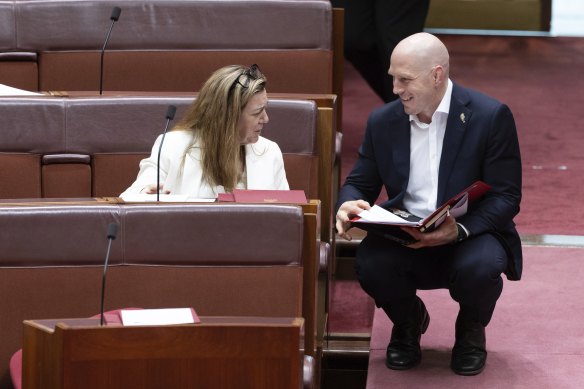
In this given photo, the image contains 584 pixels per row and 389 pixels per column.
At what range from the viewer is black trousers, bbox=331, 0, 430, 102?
79.6 inches

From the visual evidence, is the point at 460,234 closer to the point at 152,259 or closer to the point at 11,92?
the point at 152,259

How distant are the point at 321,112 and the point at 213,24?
0.29m

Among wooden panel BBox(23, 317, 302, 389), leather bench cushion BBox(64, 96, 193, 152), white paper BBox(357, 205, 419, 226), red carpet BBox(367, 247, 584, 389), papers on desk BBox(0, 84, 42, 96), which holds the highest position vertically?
papers on desk BBox(0, 84, 42, 96)

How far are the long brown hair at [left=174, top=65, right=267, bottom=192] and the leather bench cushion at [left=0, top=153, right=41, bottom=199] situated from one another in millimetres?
223

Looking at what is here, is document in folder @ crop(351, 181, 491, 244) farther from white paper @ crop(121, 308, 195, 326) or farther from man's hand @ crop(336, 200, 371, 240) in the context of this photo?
white paper @ crop(121, 308, 195, 326)

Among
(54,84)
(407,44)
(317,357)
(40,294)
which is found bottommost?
(317,357)

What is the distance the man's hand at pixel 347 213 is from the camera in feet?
4.01

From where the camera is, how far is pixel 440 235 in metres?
1.20

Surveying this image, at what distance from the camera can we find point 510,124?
1.25 metres

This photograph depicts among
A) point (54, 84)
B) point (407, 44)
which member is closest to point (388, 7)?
point (54, 84)

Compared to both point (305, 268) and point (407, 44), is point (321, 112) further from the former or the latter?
point (305, 268)

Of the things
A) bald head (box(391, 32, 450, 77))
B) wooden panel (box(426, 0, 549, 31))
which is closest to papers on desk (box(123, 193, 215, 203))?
bald head (box(391, 32, 450, 77))

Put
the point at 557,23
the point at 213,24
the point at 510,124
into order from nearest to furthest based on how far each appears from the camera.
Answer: the point at 510,124 < the point at 213,24 < the point at 557,23

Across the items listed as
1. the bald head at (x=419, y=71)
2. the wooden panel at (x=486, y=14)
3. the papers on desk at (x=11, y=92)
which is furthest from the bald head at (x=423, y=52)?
the wooden panel at (x=486, y=14)
